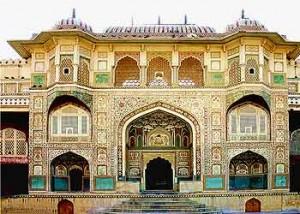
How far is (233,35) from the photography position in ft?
56.3

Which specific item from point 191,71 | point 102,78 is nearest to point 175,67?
point 191,71

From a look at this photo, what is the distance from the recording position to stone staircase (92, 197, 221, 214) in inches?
620

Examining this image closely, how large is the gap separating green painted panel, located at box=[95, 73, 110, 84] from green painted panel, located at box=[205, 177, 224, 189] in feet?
15.1

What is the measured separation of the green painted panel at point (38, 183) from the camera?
17266 millimetres

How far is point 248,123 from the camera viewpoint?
17.8 metres

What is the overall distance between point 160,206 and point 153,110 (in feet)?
10.8

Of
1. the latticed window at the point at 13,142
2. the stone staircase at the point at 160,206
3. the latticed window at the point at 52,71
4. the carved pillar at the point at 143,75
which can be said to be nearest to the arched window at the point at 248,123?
the stone staircase at the point at 160,206

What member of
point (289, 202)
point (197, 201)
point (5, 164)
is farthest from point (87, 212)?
point (289, 202)

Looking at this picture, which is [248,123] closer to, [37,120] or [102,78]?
[102,78]

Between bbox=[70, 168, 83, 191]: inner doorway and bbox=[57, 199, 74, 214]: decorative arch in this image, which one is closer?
bbox=[57, 199, 74, 214]: decorative arch

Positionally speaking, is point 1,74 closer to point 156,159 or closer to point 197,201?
point 156,159

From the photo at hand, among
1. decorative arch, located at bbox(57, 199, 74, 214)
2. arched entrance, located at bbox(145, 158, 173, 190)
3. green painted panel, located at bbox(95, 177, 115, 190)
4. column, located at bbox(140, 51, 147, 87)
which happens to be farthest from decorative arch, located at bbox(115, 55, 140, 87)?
decorative arch, located at bbox(57, 199, 74, 214)

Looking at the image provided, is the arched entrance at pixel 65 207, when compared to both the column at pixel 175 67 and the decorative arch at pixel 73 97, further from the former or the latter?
the column at pixel 175 67

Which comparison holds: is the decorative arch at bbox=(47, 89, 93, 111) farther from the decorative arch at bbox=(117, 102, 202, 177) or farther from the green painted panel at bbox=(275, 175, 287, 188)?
the green painted panel at bbox=(275, 175, 287, 188)
